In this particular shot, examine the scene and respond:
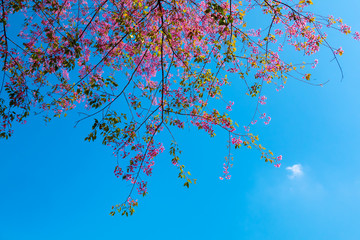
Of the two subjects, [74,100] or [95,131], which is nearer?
[95,131]

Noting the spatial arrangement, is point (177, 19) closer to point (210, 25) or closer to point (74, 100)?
point (210, 25)

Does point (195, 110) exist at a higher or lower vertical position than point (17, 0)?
lower

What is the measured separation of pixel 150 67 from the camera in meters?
6.20

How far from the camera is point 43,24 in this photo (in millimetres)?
5637

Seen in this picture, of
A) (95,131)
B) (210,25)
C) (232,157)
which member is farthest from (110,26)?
(232,157)

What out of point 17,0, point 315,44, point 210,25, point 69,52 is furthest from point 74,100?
point 315,44

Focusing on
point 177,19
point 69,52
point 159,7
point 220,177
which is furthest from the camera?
point 220,177

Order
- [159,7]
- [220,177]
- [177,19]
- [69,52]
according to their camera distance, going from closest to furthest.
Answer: [69,52] → [159,7] → [177,19] → [220,177]

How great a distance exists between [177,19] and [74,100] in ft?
9.06

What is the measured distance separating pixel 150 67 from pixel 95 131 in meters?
2.08

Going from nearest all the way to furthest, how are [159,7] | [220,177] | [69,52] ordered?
[69,52] < [159,7] < [220,177]

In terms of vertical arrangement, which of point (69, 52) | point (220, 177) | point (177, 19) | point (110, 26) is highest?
point (110, 26)

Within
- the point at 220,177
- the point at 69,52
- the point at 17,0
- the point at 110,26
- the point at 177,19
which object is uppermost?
the point at 110,26

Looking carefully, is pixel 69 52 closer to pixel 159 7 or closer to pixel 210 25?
pixel 159 7
